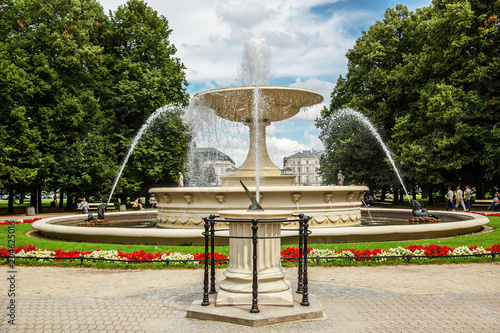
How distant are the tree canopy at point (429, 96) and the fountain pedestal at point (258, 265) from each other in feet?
74.1

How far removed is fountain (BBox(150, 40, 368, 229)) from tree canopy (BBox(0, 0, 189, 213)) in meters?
15.1

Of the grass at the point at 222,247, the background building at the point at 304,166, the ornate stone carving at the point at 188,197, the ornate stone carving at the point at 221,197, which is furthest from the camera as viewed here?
the background building at the point at 304,166

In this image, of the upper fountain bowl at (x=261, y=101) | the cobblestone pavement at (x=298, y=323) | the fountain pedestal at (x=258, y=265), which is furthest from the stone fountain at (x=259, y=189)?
the fountain pedestal at (x=258, y=265)

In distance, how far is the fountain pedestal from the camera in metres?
5.51

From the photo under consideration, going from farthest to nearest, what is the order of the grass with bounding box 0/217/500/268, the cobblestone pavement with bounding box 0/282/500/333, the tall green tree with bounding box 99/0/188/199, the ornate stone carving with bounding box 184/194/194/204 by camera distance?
the tall green tree with bounding box 99/0/188/199 < the ornate stone carving with bounding box 184/194/194/204 < the grass with bounding box 0/217/500/268 < the cobblestone pavement with bounding box 0/282/500/333

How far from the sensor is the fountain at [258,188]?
13.1 m

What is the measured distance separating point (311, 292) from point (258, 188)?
6139 millimetres

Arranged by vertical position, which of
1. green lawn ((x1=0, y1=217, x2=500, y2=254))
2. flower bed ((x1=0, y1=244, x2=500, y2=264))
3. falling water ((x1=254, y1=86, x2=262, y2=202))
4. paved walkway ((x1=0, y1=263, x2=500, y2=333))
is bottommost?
paved walkway ((x1=0, y1=263, x2=500, y2=333))

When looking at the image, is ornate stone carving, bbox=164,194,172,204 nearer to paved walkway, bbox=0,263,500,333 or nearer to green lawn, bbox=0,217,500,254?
green lawn, bbox=0,217,500,254

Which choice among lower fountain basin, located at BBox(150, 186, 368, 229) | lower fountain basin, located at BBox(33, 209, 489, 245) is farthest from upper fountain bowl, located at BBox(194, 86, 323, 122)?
lower fountain basin, located at BBox(33, 209, 489, 245)

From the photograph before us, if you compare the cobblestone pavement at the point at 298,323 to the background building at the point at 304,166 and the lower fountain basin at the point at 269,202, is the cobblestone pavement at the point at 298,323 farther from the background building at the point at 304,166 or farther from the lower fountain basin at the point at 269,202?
the background building at the point at 304,166

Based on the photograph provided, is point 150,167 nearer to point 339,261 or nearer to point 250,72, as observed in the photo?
point 250,72

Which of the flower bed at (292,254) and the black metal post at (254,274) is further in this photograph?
the flower bed at (292,254)

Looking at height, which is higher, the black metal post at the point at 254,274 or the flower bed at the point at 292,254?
the black metal post at the point at 254,274
